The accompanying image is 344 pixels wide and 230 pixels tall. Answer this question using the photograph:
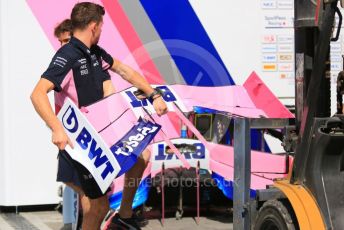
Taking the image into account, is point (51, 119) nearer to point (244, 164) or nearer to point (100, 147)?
point (100, 147)

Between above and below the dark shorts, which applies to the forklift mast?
above

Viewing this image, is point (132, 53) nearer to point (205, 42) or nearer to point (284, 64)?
point (205, 42)

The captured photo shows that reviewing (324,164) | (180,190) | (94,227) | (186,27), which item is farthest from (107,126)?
(186,27)

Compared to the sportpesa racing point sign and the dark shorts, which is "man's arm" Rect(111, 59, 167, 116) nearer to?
the sportpesa racing point sign

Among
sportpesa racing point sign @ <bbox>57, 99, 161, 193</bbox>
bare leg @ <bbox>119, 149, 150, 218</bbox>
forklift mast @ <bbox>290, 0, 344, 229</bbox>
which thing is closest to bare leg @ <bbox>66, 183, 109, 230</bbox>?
bare leg @ <bbox>119, 149, 150, 218</bbox>

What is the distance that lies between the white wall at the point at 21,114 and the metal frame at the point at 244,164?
368 cm

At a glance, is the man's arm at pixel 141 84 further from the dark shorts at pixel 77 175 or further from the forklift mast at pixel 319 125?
the forklift mast at pixel 319 125

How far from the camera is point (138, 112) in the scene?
516 cm

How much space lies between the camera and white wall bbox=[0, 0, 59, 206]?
302 inches

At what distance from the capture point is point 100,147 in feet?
15.6

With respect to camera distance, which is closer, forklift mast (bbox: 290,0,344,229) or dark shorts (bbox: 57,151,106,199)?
forklift mast (bbox: 290,0,344,229)

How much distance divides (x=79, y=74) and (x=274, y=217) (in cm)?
188

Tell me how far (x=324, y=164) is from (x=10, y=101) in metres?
4.61

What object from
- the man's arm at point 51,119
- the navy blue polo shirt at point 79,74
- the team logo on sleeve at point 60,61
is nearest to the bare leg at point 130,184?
the navy blue polo shirt at point 79,74
